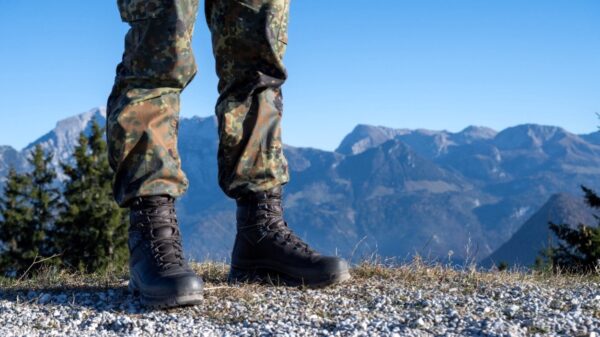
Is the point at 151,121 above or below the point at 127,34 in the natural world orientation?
below

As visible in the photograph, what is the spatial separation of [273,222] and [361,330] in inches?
44.7

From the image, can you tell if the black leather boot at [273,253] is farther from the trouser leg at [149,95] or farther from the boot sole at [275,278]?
the trouser leg at [149,95]

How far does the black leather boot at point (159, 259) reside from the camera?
327 cm

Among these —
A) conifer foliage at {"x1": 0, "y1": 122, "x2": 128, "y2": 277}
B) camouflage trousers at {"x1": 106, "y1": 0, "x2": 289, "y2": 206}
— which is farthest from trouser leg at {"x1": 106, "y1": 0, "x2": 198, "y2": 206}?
conifer foliage at {"x1": 0, "y1": 122, "x2": 128, "y2": 277}

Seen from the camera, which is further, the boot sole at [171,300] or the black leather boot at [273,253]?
the black leather boot at [273,253]

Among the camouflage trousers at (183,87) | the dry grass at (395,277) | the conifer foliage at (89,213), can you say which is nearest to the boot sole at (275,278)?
the dry grass at (395,277)

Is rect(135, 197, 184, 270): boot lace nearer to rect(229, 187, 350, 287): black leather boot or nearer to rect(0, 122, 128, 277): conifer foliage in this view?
rect(229, 187, 350, 287): black leather boot

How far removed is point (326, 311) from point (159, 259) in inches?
35.1

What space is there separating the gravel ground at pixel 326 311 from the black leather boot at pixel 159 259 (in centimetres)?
9

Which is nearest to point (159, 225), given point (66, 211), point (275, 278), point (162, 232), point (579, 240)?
point (162, 232)

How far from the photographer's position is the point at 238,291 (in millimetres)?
3707

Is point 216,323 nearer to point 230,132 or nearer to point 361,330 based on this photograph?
point 361,330

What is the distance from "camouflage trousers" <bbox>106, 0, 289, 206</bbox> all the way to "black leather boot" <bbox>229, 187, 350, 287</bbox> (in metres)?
0.13

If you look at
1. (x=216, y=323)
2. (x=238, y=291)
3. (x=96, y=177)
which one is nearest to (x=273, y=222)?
(x=238, y=291)
